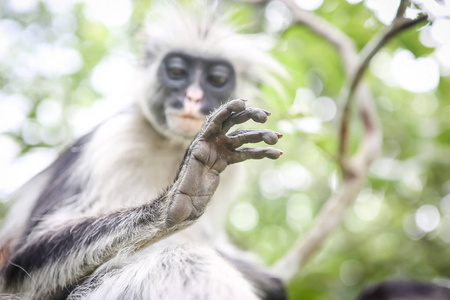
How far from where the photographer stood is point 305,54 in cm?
562

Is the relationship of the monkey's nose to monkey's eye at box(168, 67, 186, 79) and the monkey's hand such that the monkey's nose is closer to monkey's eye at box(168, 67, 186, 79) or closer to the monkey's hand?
monkey's eye at box(168, 67, 186, 79)

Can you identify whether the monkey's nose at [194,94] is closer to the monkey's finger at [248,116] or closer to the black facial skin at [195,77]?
the black facial skin at [195,77]

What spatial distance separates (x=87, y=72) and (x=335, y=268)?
4272 millimetres

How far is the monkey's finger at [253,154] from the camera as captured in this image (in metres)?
2.62

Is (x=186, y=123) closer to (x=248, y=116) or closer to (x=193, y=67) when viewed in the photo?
(x=193, y=67)

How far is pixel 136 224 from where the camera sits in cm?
321

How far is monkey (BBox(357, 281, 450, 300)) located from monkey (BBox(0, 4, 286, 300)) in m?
1.26

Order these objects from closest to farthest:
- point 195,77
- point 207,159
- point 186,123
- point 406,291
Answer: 1. point 207,159
2. point 186,123
3. point 195,77
4. point 406,291

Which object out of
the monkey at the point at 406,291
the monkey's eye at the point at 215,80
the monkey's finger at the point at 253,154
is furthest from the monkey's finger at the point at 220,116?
the monkey at the point at 406,291

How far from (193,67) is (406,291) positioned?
322 cm

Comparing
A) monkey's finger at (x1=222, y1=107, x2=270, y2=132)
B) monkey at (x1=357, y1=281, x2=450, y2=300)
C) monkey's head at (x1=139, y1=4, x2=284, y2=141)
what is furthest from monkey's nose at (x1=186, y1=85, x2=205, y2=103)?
monkey at (x1=357, y1=281, x2=450, y2=300)

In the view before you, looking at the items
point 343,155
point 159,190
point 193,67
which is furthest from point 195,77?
point 343,155

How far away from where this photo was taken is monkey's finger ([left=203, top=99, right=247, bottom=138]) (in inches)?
106

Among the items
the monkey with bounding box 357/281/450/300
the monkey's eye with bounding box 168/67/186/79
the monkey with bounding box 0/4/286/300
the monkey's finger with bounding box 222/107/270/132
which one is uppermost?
the monkey's finger with bounding box 222/107/270/132
